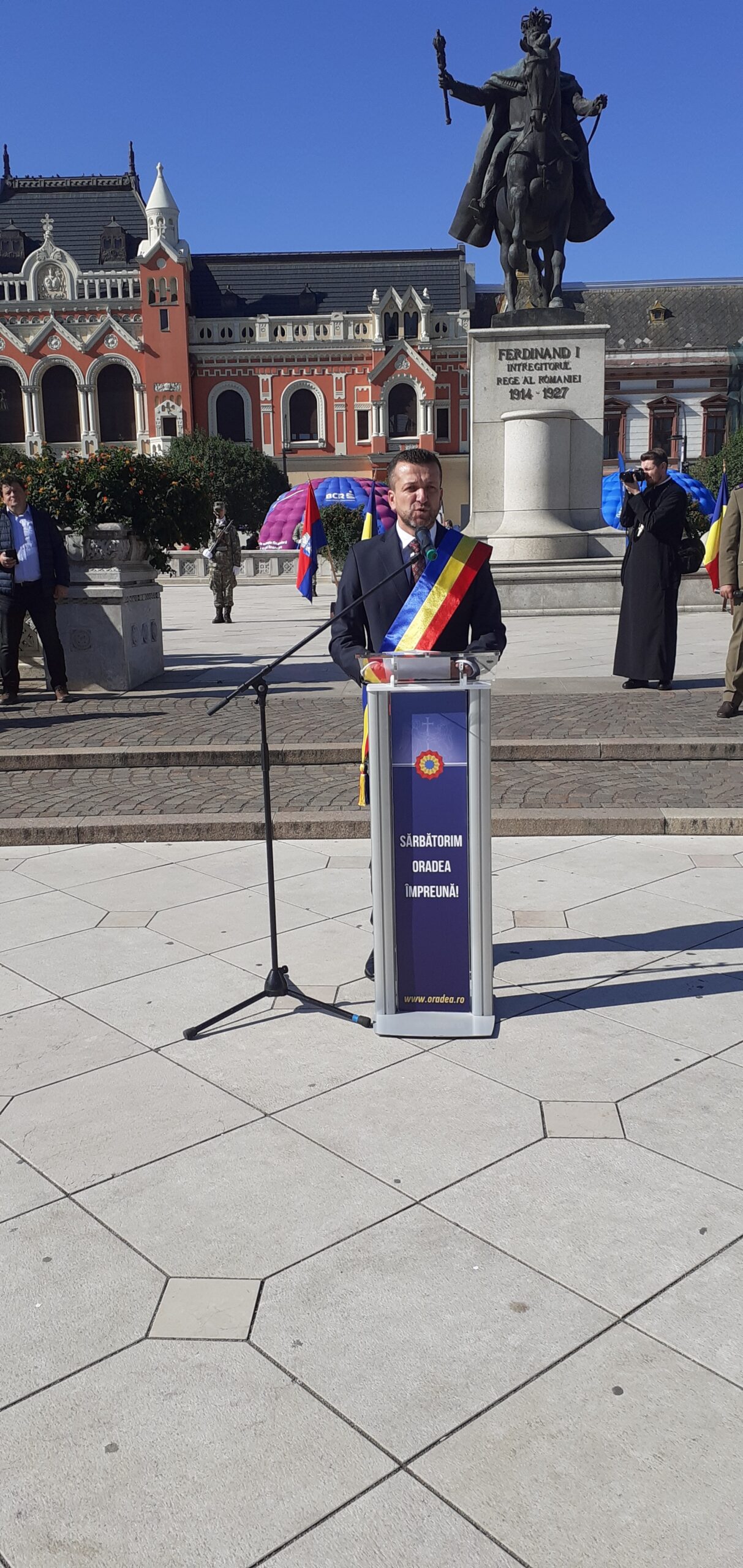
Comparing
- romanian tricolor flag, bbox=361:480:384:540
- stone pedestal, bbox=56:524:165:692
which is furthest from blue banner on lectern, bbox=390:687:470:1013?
romanian tricolor flag, bbox=361:480:384:540

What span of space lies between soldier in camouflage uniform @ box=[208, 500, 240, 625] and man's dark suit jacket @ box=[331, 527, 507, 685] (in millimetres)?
14781

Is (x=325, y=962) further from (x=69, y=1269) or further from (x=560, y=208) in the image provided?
(x=560, y=208)

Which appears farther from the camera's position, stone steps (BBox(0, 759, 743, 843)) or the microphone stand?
stone steps (BBox(0, 759, 743, 843))

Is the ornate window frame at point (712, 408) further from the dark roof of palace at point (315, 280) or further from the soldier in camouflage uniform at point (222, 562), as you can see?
the soldier in camouflage uniform at point (222, 562)

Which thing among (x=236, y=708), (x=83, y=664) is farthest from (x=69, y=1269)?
(x=83, y=664)

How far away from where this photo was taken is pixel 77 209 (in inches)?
3238

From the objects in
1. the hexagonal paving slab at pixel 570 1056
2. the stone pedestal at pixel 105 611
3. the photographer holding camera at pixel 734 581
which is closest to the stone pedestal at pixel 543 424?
the stone pedestal at pixel 105 611

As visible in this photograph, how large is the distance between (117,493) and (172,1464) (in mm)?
9444

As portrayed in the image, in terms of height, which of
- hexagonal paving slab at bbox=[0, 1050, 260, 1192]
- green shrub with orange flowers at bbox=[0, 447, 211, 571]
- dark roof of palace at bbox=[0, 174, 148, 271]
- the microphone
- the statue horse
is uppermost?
dark roof of palace at bbox=[0, 174, 148, 271]

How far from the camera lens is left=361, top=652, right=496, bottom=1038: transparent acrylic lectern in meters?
3.78

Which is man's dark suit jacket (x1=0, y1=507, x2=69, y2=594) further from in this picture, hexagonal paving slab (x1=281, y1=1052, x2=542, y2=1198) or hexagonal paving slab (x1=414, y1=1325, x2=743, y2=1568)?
hexagonal paving slab (x1=414, y1=1325, x2=743, y2=1568)

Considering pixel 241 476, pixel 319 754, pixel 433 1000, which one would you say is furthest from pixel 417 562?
pixel 241 476

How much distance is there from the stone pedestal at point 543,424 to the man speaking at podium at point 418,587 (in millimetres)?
14258

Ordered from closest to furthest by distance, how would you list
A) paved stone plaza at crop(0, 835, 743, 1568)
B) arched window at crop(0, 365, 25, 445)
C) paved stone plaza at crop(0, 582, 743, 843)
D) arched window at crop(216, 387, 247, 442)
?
1. paved stone plaza at crop(0, 835, 743, 1568)
2. paved stone plaza at crop(0, 582, 743, 843)
3. arched window at crop(0, 365, 25, 445)
4. arched window at crop(216, 387, 247, 442)
